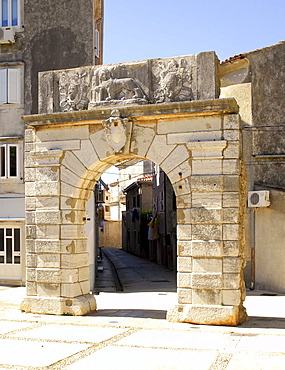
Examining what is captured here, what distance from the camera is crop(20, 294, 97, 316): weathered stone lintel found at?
1033 centimetres

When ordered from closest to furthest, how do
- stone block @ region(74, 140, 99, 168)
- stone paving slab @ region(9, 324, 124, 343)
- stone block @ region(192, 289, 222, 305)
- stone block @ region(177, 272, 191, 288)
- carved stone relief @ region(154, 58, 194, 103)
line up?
stone paving slab @ region(9, 324, 124, 343), stone block @ region(192, 289, 222, 305), stone block @ region(177, 272, 191, 288), carved stone relief @ region(154, 58, 194, 103), stone block @ region(74, 140, 99, 168)

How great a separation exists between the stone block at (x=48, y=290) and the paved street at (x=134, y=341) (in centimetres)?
41

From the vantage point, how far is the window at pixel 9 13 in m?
17.7

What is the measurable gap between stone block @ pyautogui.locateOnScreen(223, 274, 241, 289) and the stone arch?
0.05 ft

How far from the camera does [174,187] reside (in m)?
9.88

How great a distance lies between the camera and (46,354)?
24.1 feet

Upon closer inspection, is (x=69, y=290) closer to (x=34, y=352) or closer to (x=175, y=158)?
(x=34, y=352)

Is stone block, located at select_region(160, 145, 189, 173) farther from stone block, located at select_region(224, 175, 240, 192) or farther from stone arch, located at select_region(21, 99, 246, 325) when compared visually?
stone block, located at select_region(224, 175, 240, 192)

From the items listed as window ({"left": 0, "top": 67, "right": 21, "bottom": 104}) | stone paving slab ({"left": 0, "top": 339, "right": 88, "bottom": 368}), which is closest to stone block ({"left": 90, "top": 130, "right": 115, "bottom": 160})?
stone paving slab ({"left": 0, "top": 339, "right": 88, "bottom": 368})

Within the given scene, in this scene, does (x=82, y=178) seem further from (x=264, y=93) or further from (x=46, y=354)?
(x=264, y=93)

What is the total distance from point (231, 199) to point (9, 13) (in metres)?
11.4

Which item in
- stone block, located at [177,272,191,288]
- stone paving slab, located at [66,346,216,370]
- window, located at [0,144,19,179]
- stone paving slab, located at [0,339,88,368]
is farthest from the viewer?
window, located at [0,144,19,179]

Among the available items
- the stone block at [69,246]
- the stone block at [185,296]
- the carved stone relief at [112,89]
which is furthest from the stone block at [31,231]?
the stone block at [185,296]

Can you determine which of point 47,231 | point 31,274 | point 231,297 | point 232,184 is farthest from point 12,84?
point 231,297
